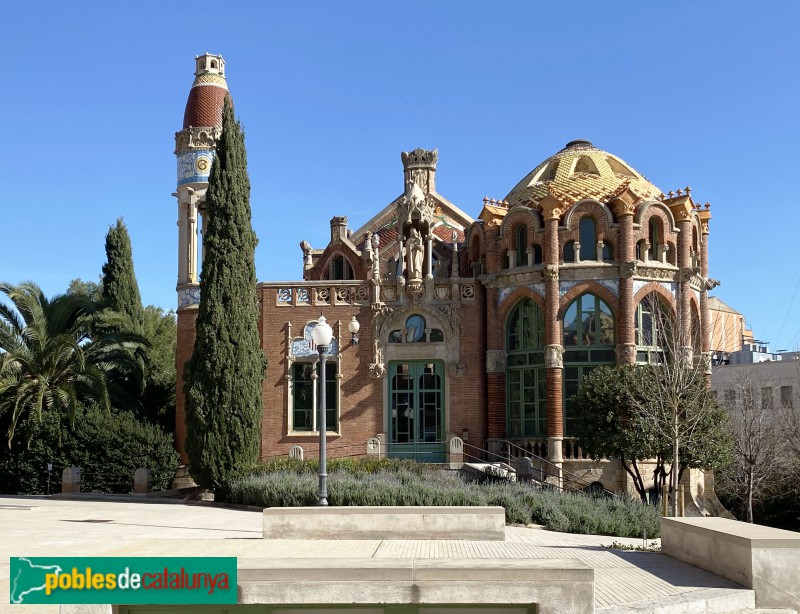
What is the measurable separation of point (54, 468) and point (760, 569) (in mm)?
24804

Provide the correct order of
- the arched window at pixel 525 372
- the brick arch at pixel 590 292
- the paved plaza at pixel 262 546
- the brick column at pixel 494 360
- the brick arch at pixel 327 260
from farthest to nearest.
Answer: the brick arch at pixel 327 260
the brick column at pixel 494 360
the arched window at pixel 525 372
the brick arch at pixel 590 292
the paved plaza at pixel 262 546

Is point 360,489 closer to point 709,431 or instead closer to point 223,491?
point 223,491

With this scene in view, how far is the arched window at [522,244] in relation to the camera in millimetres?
31172

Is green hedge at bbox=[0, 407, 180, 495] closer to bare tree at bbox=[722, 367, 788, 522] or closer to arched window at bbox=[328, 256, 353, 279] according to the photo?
arched window at bbox=[328, 256, 353, 279]

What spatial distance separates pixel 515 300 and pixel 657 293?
4.42 metres

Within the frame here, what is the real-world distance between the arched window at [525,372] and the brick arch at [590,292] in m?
0.87

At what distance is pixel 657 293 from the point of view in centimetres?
3033

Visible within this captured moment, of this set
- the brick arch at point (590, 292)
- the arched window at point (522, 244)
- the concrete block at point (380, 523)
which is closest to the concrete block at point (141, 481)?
the arched window at point (522, 244)

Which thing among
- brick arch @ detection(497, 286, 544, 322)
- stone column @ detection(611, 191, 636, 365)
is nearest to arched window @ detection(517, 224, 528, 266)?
brick arch @ detection(497, 286, 544, 322)

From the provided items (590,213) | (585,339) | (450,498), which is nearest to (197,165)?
(590,213)

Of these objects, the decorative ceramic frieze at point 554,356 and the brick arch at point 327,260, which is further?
the brick arch at point 327,260

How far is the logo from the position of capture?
6.80 meters

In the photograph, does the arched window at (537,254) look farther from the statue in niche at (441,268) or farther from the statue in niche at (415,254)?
the statue in niche at (415,254)

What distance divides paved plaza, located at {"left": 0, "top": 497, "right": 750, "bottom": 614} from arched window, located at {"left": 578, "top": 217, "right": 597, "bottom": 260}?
12.7m
